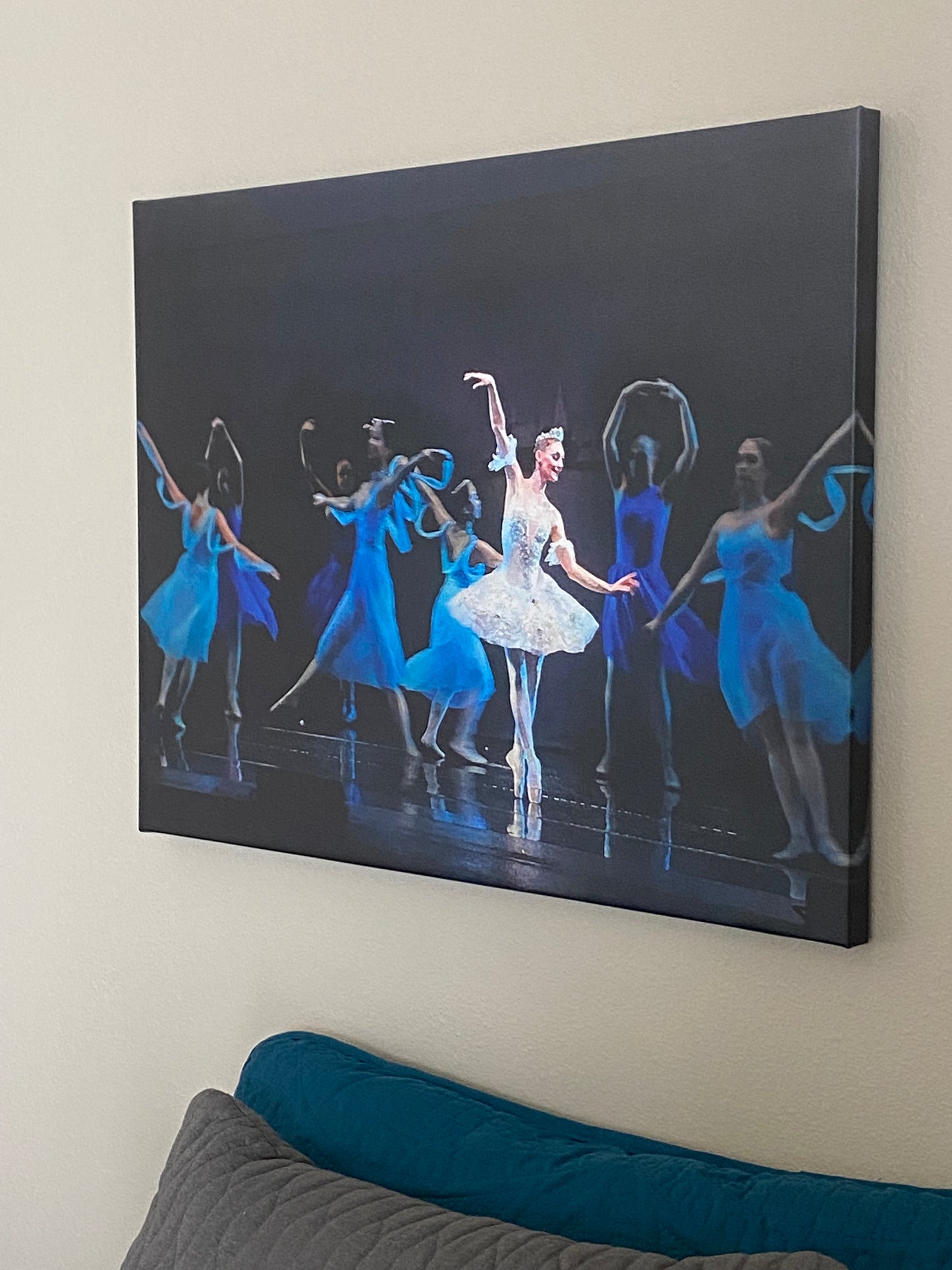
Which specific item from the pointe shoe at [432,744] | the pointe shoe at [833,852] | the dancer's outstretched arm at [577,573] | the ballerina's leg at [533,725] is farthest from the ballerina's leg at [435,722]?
the pointe shoe at [833,852]

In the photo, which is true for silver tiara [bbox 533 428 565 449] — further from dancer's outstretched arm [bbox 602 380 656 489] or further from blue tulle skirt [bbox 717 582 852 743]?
blue tulle skirt [bbox 717 582 852 743]

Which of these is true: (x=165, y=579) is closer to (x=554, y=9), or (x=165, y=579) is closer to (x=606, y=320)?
(x=606, y=320)

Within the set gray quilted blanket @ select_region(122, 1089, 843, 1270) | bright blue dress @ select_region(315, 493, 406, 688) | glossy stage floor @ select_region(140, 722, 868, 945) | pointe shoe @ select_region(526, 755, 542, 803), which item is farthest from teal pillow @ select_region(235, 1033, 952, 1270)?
bright blue dress @ select_region(315, 493, 406, 688)

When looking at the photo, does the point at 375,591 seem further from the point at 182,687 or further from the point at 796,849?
the point at 796,849

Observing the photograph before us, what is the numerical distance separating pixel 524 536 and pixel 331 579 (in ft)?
0.84

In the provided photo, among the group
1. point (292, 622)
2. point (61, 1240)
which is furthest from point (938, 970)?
point (61, 1240)

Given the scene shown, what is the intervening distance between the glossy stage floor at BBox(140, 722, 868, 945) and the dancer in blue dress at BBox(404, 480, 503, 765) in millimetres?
46

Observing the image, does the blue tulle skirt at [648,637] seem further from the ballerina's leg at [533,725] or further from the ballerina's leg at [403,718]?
the ballerina's leg at [403,718]

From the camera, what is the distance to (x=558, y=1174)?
1.38 m

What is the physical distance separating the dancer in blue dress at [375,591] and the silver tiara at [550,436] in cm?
13

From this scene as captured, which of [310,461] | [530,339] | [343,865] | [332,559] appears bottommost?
[343,865]

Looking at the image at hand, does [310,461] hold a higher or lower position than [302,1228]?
higher

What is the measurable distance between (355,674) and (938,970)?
686 millimetres

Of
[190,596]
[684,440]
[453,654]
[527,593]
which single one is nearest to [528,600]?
[527,593]
